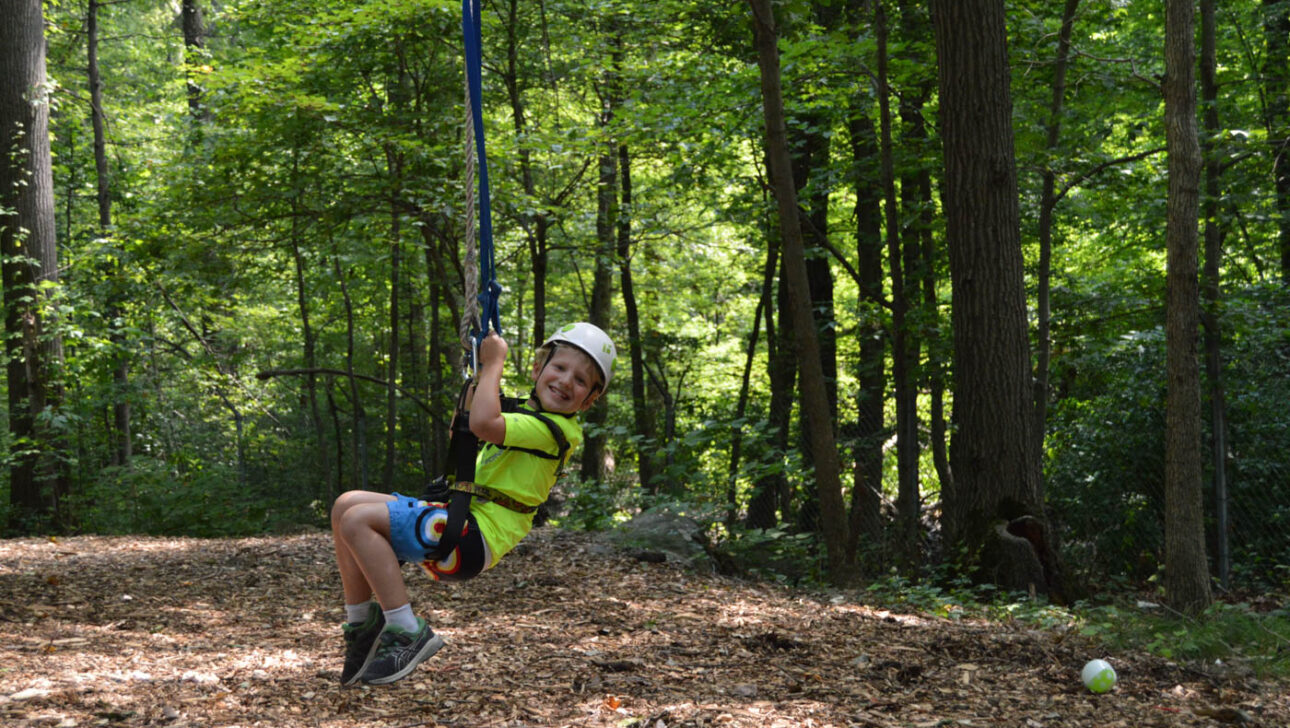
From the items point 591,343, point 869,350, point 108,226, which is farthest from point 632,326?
point 591,343

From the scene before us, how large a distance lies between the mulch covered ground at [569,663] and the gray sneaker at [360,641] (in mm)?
536

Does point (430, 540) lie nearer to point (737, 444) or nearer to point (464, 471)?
point (464, 471)

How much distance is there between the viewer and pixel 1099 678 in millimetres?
4629

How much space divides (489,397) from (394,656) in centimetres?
98

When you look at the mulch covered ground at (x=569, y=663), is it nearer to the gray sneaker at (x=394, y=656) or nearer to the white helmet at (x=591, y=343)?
the gray sneaker at (x=394, y=656)

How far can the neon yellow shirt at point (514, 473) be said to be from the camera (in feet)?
11.3

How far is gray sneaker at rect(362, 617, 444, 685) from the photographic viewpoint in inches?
136

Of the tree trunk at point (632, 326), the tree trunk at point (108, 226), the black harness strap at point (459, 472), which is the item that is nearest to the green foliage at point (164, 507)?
the tree trunk at point (108, 226)

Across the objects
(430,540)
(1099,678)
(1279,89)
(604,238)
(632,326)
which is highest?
(1279,89)

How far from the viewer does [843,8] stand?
36.0 feet

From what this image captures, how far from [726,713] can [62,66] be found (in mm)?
17898

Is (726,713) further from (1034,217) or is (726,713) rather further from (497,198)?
(1034,217)

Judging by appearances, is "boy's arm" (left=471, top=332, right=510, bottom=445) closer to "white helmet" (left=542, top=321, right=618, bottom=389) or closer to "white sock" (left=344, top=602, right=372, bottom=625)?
"white helmet" (left=542, top=321, right=618, bottom=389)

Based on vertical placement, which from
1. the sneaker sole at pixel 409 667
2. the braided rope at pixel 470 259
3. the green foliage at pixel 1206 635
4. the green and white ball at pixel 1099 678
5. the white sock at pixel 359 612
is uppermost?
the braided rope at pixel 470 259
